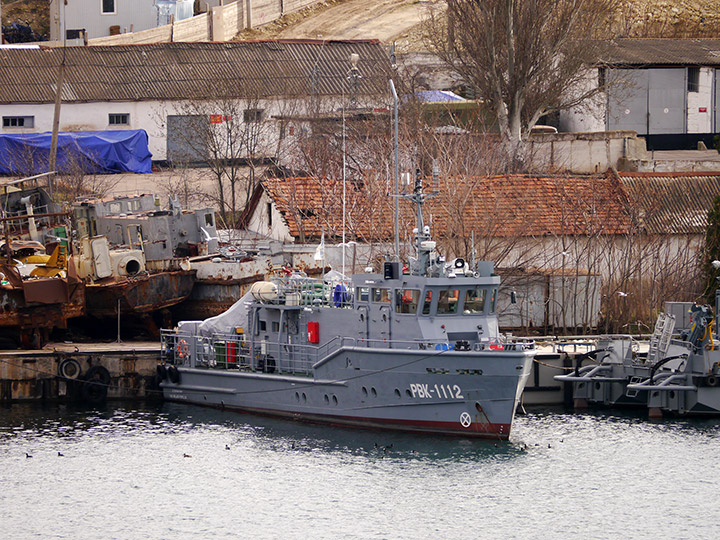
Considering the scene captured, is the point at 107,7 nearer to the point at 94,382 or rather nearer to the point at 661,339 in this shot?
the point at 94,382

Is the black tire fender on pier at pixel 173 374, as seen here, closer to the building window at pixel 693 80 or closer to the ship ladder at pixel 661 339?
the ship ladder at pixel 661 339

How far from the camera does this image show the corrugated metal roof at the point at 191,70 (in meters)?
59.3

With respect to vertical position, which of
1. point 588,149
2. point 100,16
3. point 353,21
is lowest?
point 588,149

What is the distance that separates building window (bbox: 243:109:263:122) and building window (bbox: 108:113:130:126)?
6602 millimetres

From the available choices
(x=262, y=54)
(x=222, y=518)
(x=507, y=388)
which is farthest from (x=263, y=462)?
(x=262, y=54)

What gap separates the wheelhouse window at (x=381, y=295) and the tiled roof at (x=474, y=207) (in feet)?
29.9

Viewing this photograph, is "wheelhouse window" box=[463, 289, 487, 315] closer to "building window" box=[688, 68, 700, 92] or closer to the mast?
the mast

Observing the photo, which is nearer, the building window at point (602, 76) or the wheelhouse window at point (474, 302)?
the wheelhouse window at point (474, 302)

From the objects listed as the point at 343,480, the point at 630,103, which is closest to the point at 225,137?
the point at 630,103

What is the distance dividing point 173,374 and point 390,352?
7.94m

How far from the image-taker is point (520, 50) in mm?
52562

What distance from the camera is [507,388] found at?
95.7 ft

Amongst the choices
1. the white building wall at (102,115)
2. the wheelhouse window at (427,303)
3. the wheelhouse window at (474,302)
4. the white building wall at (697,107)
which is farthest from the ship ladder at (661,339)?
the white building wall at (102,115)

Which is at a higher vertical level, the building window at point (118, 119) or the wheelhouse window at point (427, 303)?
the building window at point (118, 119)
